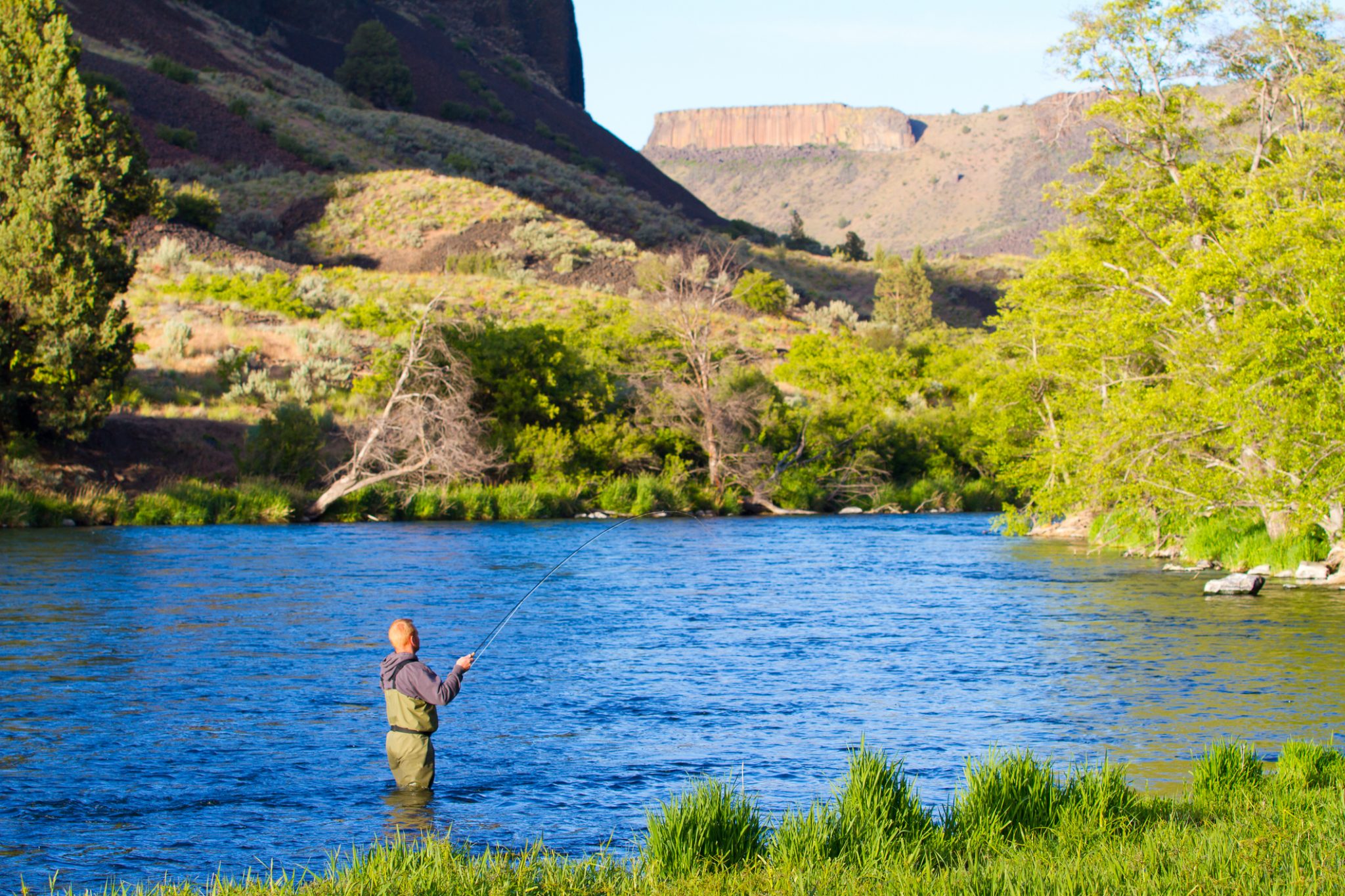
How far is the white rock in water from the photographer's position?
19.7 m

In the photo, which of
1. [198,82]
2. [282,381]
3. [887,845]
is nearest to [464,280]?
[282,381]

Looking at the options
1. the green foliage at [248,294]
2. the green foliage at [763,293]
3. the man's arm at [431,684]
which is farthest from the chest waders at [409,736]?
the green foliage at [763,293]

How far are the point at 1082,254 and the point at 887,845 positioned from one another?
19503 mm

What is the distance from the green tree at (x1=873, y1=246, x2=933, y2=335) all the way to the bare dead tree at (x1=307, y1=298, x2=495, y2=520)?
48.3 metres

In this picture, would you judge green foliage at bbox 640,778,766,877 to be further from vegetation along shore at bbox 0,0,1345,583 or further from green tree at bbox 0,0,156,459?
green tree at bbox 0,0,156,459

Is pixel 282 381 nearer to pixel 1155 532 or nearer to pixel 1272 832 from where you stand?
pixel 1155 532

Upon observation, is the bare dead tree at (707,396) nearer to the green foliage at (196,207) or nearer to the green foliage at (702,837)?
the green foliage at (196,207)

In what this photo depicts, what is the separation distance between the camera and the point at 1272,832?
6.64m

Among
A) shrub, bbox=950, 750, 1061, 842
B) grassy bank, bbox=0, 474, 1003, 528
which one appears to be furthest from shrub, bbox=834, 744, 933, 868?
grassy bank, bbox=0, 474, 1003, 528

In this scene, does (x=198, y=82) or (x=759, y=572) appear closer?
(x=759, y=572)

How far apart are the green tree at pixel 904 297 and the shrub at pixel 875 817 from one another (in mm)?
71738

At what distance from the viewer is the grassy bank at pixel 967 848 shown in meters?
5.95

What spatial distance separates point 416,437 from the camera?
32.1 meters

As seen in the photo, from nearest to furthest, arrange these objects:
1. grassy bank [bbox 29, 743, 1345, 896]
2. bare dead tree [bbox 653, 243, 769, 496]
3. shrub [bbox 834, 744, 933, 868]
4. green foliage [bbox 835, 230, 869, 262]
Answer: grassy bank [bbox 29, 743, 1345, 896] < shrub [bbox 834, 744, 933, 868] < bare dead tree [bbox 653, 243, 769, 496] < green foliage [bbox 835, 230, 869, 262]
